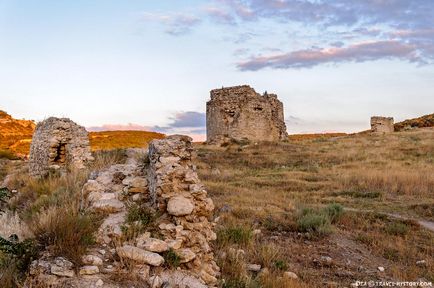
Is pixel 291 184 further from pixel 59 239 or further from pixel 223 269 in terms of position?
pixel 59 239

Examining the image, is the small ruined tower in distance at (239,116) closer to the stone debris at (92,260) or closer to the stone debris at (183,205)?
the stone debris at (183,205)

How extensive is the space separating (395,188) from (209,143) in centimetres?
1667

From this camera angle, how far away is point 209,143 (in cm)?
2859

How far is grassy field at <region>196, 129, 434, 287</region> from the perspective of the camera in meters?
6.23

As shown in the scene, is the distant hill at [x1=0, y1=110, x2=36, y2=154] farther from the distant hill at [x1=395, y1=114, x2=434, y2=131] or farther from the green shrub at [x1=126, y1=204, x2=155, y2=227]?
the distant hill at [x1=395, y1=114, x2=434, y2=131]

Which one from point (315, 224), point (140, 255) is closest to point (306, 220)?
point (315, 224)

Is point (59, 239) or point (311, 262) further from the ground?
point (59, 239)

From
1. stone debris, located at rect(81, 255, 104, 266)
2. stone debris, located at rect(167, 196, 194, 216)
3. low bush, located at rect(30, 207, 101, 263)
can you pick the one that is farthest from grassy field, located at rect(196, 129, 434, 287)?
low bush, located at rect(30, 207, 101, 263)

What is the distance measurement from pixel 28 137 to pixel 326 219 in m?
34.6

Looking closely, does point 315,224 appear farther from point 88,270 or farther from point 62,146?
point 62,146

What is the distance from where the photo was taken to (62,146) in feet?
50.7

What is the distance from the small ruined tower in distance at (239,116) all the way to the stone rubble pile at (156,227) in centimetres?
2096


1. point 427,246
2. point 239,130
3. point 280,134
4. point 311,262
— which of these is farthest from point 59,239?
point 280,134

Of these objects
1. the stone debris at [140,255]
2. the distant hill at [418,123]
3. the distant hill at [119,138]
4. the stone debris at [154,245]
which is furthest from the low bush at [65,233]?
the distant hill at [418,123]
